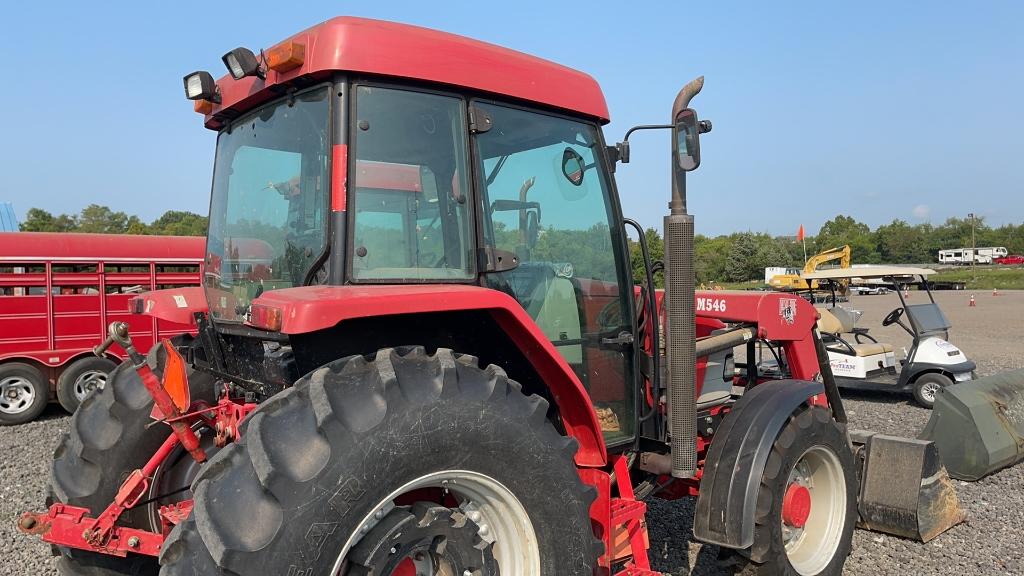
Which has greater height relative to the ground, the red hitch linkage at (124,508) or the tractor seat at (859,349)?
the red hitch linkage at (124,508)

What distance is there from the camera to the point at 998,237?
92125 mm

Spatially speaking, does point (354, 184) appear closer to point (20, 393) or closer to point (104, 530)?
point (104, 530)

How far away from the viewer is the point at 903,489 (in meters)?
4.23

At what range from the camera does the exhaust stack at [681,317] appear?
303cm

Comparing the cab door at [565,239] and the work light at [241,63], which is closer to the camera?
the work light at [241,63]

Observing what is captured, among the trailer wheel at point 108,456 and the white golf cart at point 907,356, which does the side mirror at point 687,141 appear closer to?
the trailer wheel at point 108,456

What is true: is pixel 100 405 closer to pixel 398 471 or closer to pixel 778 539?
pixel 398 471

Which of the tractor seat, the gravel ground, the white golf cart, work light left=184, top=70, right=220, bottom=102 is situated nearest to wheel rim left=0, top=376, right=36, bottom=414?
the gravel ground

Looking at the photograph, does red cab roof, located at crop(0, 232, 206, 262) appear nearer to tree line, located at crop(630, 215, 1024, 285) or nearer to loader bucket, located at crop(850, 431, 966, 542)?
loader bucket, located at crop(850, 431, 966, 542)

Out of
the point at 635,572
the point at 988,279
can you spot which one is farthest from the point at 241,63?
the point at 988,279

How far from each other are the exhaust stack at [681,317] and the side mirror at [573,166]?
0.40 metres

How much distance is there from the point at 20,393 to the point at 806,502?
32.2 ft

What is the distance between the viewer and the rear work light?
6.60 ft

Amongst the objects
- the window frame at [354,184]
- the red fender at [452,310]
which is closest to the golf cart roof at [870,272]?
Answer: the red fender at [452,310]
